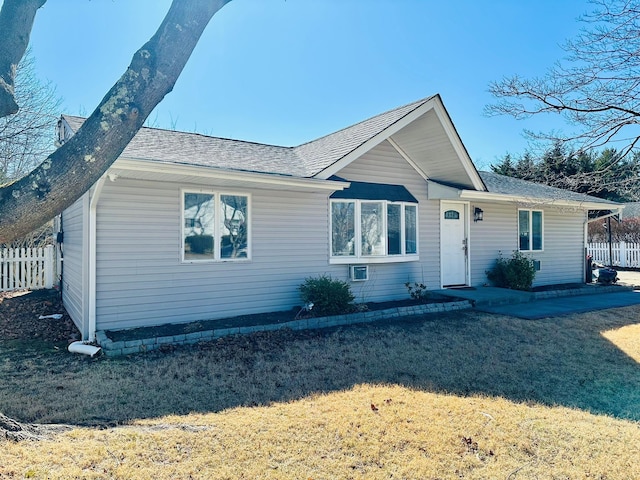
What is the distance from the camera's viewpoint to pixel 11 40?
3.02 meters

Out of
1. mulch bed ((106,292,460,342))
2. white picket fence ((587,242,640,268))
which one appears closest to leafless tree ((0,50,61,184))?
mulch bed ((106,292,460,342))

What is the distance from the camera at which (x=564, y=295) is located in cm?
1109

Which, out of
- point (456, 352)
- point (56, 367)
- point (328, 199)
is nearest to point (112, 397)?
point (56, 367)

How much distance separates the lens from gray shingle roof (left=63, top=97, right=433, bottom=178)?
7.46m

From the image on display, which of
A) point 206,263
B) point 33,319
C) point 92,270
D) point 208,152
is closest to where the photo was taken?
point 92,270

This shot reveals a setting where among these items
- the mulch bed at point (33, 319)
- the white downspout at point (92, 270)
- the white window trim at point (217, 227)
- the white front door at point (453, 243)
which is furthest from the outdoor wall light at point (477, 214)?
the mulch bed at point (33, 319)

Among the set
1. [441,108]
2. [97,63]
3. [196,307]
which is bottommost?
[196,307]

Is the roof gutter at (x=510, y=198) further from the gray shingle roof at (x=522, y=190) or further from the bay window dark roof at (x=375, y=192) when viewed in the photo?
the bay window dark roof at (x=375, y=192)

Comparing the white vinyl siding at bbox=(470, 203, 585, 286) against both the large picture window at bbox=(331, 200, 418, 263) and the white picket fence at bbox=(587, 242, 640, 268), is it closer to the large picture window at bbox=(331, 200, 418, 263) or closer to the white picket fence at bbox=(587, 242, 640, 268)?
the large picture window at bbox=(331, 200, 418, 263)

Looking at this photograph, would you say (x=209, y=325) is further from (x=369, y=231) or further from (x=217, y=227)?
(x=369, y=231)

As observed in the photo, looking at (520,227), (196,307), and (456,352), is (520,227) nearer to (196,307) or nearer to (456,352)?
(456,352)

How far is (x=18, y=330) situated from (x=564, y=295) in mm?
12797

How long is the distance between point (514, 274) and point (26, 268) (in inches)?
547

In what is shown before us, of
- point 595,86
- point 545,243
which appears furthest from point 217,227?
point 545,243
